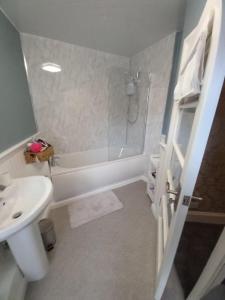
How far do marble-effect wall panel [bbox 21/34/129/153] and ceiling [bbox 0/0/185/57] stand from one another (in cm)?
21

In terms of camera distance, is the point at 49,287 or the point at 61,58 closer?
the point at 49,287

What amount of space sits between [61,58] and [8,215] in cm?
240

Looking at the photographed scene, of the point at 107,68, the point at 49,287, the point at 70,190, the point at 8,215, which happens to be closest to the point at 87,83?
the point at 107,68

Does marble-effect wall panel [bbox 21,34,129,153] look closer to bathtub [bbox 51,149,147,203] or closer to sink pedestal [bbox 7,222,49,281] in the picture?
bathtub [bbox 51,149,147,203]

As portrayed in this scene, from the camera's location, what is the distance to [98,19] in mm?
1564

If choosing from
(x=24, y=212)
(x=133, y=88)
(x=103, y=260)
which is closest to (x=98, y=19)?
(x=133, y=88)

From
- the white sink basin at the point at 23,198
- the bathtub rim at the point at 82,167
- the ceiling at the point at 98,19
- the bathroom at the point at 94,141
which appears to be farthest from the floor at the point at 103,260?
the ceiling at the point at 98,19

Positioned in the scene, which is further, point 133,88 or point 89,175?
point 133,88

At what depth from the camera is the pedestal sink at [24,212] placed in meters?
0.91

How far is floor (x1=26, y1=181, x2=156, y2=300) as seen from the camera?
1.08m

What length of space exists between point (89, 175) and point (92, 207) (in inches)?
18.2

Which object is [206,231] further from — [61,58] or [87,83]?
[61,58]

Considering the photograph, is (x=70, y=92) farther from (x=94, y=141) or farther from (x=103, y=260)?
(x=103, y=260)

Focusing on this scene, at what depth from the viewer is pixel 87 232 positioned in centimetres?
156
